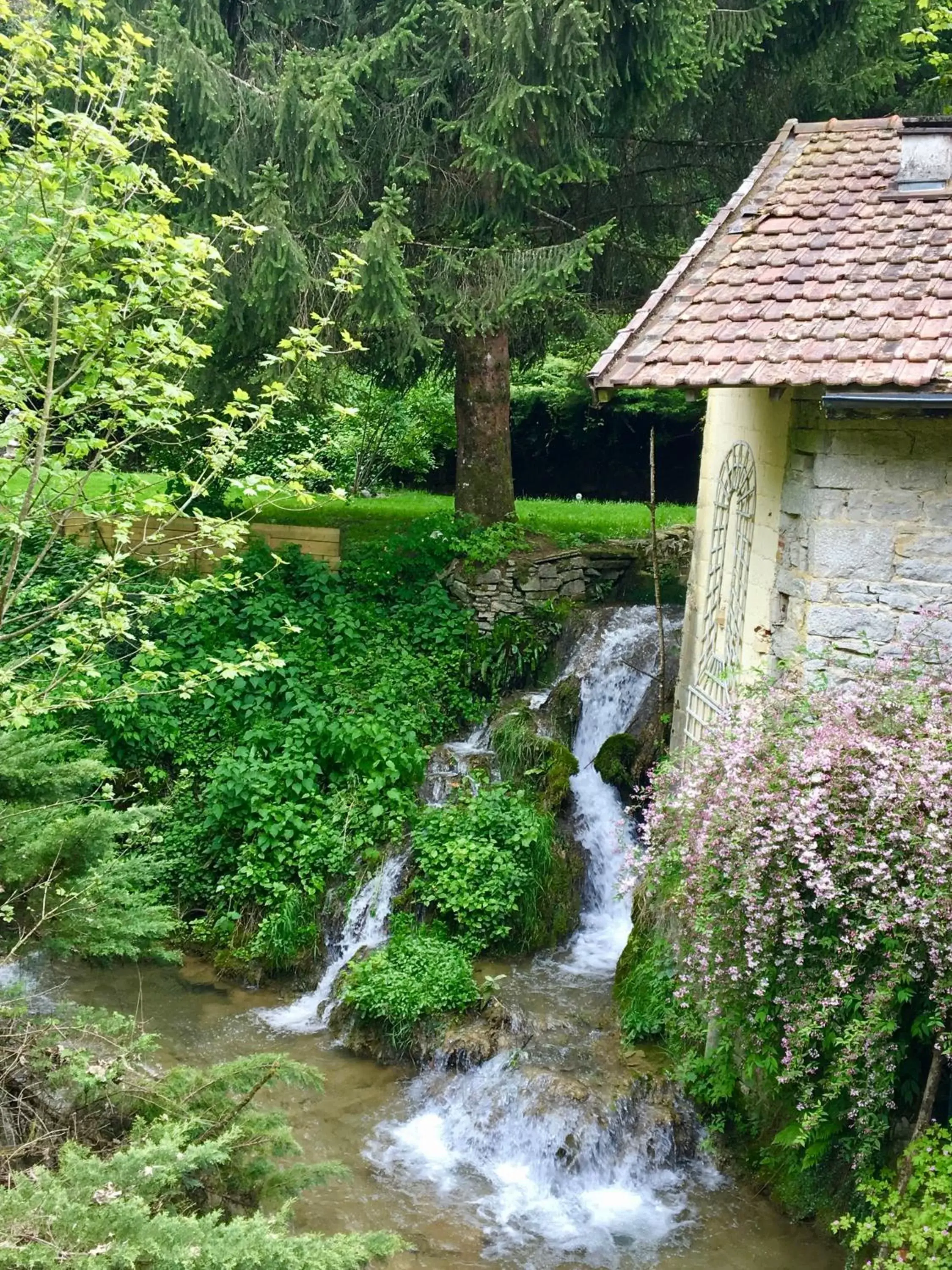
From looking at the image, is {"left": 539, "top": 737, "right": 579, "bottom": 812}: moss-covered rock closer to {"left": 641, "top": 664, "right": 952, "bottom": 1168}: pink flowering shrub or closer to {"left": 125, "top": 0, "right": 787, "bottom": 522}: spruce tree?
{"left": 641, "top": 664, "right": 952, "bottom": 1168}: pink flowering shrub

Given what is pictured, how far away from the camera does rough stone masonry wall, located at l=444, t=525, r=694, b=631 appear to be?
11.3 meters

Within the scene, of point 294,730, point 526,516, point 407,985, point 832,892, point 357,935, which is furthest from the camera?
point 526,516

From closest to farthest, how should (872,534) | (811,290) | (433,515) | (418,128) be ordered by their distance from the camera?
1. (872,534)
2. (811,290)
3. (418,128)
4. (433,515)

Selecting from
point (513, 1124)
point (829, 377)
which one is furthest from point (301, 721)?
point (829, 377)

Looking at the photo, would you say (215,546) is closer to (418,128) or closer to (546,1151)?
(418,128)

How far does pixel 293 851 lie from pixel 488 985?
2181 mm

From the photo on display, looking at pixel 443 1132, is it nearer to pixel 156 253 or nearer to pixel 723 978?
pixel 723 978

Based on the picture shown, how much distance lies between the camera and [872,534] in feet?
19.8

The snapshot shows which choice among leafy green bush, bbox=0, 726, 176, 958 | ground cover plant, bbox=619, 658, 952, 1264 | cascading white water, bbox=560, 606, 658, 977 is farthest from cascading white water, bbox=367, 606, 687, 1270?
leafy green bush, bbox=0, 726, 176, 958

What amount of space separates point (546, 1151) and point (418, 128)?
870cm

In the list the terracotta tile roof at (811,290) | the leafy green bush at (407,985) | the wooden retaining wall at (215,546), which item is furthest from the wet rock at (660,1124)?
the wooden retaining wall at (215,546)

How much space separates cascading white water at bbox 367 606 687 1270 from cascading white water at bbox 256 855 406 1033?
4.22 feet

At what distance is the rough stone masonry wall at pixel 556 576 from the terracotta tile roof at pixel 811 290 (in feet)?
A: 14.2

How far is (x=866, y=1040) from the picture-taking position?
490 centimetres
